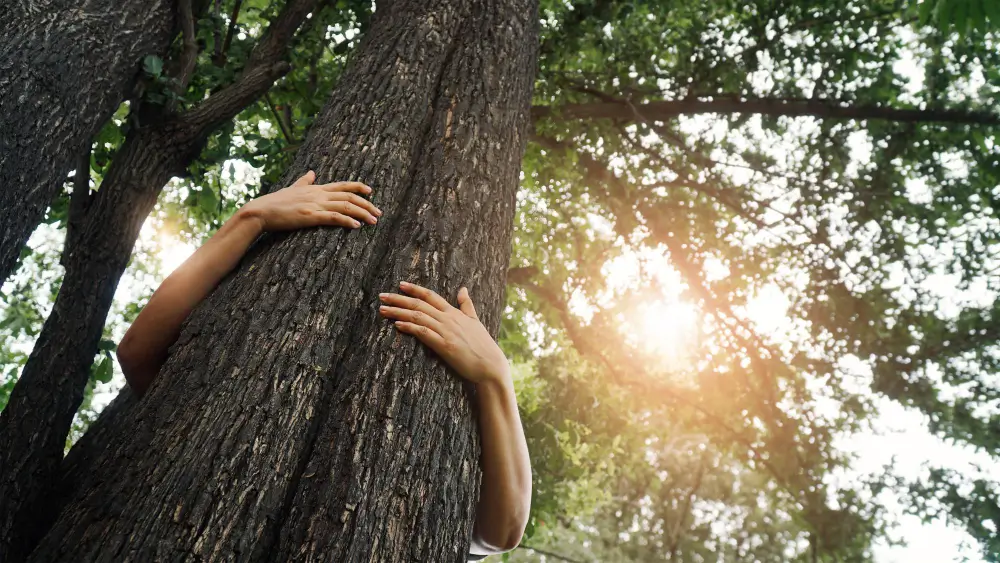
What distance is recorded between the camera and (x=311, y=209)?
5.41 ft

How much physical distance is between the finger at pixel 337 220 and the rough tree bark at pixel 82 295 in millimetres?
1087

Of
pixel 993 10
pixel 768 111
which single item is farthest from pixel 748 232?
pixel 993 10

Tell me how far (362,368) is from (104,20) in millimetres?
2121

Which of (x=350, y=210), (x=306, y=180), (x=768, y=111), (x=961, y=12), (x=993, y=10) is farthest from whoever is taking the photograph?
(x=768, y=111)

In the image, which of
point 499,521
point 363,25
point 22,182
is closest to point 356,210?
point 499,521

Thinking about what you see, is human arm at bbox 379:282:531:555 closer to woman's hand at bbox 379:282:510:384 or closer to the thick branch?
woman's hand at bbox 379:282:510:384

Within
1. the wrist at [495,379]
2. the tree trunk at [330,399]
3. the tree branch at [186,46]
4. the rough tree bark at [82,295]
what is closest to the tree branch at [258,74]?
the rough tree bark at [82,295]

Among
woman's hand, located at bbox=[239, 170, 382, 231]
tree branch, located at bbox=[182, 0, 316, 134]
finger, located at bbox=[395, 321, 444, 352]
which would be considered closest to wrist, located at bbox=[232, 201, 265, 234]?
woman's hand, located at bbox=[239, 170, 382, 231]

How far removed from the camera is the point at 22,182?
184cm

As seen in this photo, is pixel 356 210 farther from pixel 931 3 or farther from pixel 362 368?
pixel 931 3

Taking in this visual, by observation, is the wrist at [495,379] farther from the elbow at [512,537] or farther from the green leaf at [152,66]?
the green leaf at [152,66]

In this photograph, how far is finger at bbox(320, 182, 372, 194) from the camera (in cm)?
172

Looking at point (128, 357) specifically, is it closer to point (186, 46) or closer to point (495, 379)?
point (495, 379)

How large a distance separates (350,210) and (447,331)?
50 cm
